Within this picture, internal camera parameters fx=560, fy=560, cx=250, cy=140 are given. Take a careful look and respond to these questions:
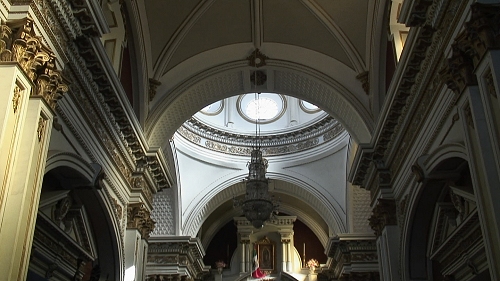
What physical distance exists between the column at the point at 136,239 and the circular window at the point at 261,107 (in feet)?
33.6

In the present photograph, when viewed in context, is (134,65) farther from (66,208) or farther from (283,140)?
(283,140)

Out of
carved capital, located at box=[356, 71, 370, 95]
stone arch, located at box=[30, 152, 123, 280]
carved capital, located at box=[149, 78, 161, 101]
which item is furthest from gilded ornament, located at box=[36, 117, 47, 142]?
carved capital, located at box=[356, 71, 370, 95]

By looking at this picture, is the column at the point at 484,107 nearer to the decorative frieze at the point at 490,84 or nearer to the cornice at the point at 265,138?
the decorative frieze at the point at 490,84

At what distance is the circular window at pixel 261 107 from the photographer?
20.5 metres

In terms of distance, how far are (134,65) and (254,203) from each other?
167 inches

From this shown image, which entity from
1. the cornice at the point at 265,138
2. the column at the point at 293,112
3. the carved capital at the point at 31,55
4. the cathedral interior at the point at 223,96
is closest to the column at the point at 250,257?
the cornice at the point at 265,138

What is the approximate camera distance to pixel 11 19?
18.7 feet

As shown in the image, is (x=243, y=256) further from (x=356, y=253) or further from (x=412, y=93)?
(x=412, y=93)

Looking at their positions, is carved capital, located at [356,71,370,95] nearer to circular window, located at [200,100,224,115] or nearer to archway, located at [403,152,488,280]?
archway, located at [403,152,488,280]

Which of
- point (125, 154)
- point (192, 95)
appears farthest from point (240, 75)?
point (125, 154)

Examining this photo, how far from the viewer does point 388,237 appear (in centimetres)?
979

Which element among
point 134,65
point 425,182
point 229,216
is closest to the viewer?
point 425,182

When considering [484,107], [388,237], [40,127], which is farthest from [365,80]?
[40,127]

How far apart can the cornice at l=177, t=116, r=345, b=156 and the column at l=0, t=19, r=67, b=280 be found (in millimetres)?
12230
